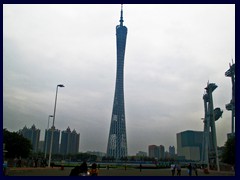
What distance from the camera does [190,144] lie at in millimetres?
159000

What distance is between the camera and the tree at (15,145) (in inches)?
1754

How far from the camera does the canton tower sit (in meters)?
91.2

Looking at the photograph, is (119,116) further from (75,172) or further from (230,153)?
(75,172)

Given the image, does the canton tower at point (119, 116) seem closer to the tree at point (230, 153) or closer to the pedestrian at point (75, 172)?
the tree at point (230, 153)

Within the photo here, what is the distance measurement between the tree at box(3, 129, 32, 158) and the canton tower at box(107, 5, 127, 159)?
4762 centimetres

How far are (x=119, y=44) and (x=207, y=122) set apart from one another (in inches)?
1807

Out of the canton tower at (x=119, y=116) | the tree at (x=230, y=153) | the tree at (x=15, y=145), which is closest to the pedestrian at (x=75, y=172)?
the tree at (x=230, y=153)

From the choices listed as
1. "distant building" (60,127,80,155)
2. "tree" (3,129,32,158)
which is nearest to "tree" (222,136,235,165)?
"tree" (3,129,32,158)

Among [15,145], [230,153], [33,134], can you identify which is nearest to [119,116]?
[33,134]

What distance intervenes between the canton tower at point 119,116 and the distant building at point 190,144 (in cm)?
7015

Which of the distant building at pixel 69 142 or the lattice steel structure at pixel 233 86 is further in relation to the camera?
the distant building at pixel 69 142

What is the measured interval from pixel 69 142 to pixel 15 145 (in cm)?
6614

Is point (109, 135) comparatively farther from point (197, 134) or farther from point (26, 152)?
point (197, 134)

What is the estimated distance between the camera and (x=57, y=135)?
10375 cm
